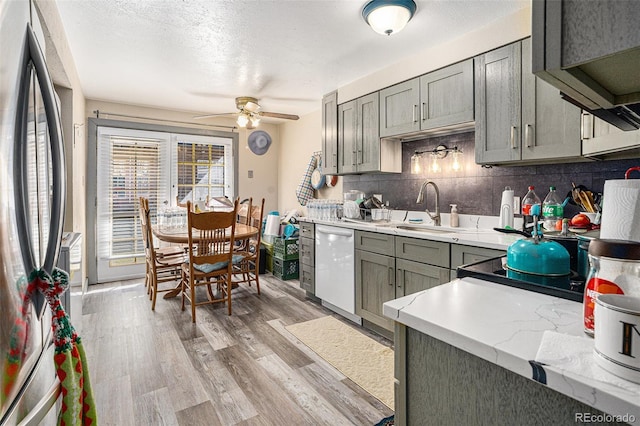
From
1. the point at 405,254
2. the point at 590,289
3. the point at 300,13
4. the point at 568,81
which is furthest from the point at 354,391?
the point at 300,13

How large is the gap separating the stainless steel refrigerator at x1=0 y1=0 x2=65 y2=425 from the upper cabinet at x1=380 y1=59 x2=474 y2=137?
99.5 inches

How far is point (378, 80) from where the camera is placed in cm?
330

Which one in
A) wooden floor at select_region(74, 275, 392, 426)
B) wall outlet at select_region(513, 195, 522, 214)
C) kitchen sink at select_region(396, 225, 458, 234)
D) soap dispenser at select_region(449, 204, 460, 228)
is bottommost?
wooden floor at select_region(74, 275, 392, 426)

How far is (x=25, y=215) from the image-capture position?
2.14ft

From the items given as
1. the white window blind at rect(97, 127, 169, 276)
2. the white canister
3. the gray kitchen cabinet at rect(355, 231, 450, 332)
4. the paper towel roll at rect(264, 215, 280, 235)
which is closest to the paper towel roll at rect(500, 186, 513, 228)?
the gray kitchen cabinet at rect(355, 231, 450, 332)

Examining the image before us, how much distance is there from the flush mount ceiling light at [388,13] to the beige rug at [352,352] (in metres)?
2.29

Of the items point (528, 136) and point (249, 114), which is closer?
point (528, 136)

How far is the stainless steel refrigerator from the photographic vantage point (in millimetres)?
581

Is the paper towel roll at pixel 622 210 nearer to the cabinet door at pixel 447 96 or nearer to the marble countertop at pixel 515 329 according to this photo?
the marble countertop at pixel 515 329

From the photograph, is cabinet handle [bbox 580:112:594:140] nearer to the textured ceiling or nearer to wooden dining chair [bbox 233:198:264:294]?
the textured ceiling

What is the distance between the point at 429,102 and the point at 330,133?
1.39 m

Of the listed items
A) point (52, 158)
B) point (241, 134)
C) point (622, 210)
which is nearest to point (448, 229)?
point (622, 210)

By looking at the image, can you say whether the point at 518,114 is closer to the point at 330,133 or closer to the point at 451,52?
the point at 451,52

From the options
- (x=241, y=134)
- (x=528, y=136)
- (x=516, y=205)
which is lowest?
(x=516, y=205)
